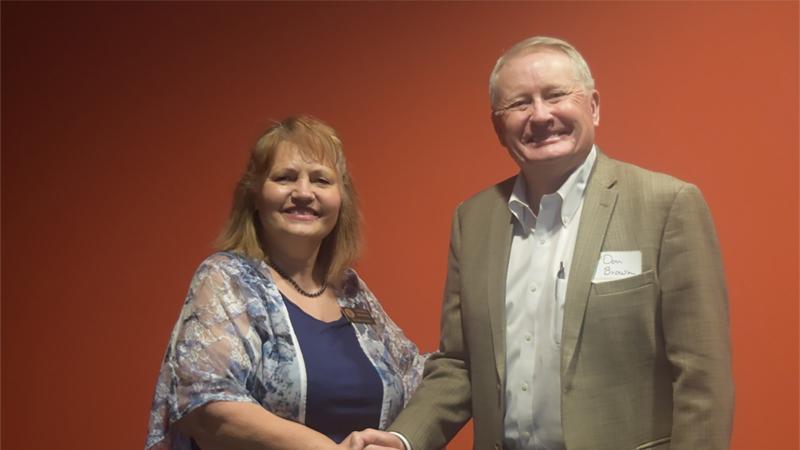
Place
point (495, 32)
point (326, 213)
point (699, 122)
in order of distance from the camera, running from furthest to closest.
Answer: point (495, 32)
point (699, 122)
point (326, 213)

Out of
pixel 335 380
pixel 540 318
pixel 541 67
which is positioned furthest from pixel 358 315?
pixel 541 67

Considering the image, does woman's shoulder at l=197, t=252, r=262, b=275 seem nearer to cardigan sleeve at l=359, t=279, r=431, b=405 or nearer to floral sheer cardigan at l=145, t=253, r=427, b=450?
floral sheer cardigan at l=145, t=253, r=427, b=450

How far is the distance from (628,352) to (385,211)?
1.40m

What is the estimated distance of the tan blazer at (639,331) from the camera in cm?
199

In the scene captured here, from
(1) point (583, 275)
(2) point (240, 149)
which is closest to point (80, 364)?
(2) point (240, 149)

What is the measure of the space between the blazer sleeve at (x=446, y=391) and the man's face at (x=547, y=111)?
0.36 meters

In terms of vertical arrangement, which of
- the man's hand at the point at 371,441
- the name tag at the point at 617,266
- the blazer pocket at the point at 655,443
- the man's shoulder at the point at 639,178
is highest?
the man's shoulder at the point at 639,178

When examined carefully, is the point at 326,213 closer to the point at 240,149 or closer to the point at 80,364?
the point at 240,149

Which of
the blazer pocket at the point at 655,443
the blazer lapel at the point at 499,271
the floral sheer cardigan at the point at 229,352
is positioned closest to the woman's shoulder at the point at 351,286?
the floral sheer cardigan at the point at 229,352

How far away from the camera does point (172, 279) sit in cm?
341

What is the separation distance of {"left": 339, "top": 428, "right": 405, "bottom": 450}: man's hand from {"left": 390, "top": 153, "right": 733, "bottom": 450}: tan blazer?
0.22 meters

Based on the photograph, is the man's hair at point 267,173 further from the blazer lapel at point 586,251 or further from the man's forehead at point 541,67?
the blazer lapel at point 586,251

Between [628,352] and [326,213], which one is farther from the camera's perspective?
[326,213]

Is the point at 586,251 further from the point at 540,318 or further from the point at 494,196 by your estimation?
the point at 494,196
